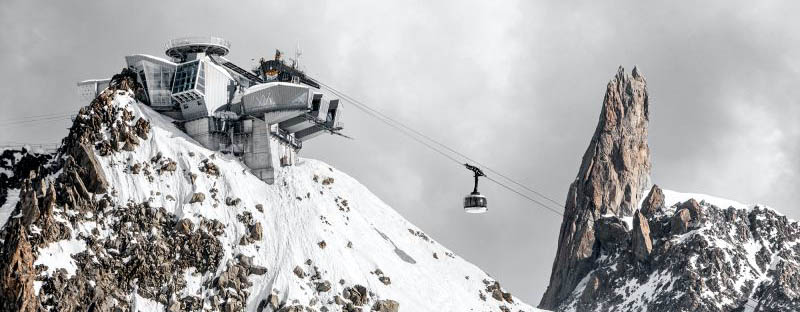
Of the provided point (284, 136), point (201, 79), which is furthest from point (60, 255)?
point (284, 136)

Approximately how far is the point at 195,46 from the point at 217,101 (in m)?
9.31

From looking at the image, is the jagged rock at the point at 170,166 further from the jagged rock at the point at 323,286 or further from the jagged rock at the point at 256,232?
the jagged rock at the point at 323,286

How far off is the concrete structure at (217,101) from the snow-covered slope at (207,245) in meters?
2.71

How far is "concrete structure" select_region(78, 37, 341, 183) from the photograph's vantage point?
191 metres

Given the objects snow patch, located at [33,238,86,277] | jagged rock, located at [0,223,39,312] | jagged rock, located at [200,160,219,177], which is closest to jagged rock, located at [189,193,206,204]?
jagged rock, located at [200,160,219,177]

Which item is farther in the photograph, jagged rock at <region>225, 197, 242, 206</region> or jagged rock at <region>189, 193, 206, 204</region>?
jagged rock at <region>225, 197, 242, 206</region>

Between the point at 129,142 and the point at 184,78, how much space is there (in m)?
15.6

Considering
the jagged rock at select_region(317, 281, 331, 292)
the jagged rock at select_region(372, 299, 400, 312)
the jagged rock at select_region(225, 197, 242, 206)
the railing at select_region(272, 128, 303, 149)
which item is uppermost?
the railing at select_region(272, 128, 303, 149)

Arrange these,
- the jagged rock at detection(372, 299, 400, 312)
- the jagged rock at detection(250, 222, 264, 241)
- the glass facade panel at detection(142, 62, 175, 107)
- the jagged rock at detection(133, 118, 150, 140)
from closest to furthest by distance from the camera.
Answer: the jagged rock at detection(372, 299, 400, 312) < the jagged rock at detection(250, 222, 264, 241) < the jagged rock at detection(133, 118, 150, 140) < the glass facade panel at detection(142, 62, 175, 107)

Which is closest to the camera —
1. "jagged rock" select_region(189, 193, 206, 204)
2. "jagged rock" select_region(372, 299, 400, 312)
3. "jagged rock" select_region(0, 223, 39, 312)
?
"jagged rock" select_region(0, 223, 39, 312)

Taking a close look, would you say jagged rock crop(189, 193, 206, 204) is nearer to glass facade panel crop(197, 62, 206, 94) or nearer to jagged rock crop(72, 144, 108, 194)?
jagged rock crop(72, 144, 108, 194)

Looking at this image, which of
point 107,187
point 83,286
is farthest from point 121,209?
point 83,286

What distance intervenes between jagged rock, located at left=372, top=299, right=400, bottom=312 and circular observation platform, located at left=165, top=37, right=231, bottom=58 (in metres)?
46.3

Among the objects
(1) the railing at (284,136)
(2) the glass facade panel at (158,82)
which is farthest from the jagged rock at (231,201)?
(2) the glass facade panel at (158,82)
